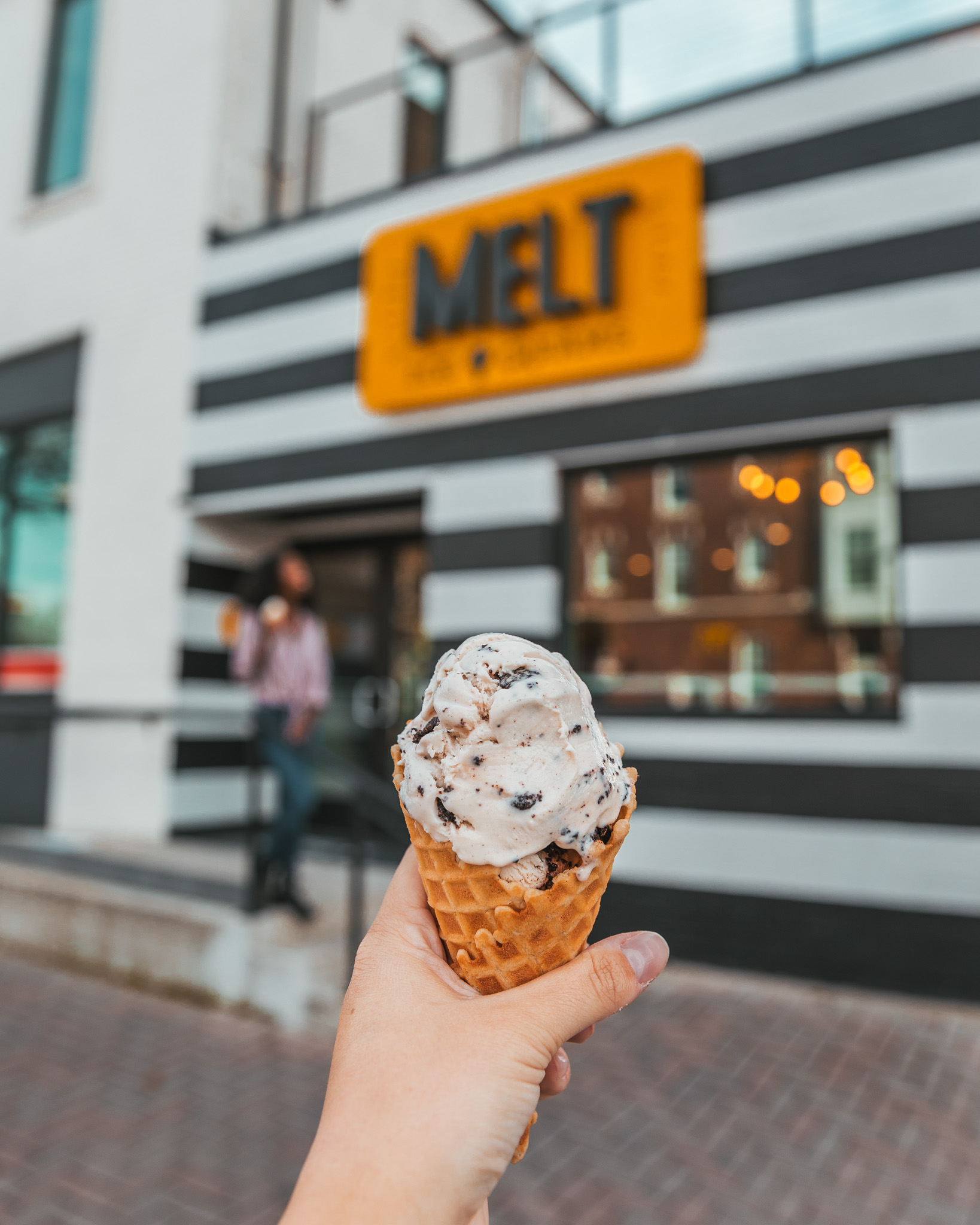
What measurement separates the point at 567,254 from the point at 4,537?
6.50 meters

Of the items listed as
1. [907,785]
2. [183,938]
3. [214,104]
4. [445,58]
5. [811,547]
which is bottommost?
[183,938]

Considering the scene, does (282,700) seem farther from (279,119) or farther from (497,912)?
(279,119)

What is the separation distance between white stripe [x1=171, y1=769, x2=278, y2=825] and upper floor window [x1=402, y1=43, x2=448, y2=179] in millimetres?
6255

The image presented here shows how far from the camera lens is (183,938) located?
4.90m

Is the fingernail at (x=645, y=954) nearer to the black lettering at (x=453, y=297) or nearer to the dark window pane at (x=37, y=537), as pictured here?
the black lettering at (x=453, y=297)

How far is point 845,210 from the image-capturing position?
5.20 meters

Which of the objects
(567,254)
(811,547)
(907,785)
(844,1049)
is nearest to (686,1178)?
(844,1049)

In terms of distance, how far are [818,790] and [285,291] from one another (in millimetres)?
5627

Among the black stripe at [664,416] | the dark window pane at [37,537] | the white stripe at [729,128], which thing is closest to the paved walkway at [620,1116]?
the black stripe at [664,416]

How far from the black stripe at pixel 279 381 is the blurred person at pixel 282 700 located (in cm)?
221

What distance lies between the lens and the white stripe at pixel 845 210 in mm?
4938

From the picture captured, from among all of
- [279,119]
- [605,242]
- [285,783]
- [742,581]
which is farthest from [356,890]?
[279,119]

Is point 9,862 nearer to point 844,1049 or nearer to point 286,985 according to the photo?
point 286,985

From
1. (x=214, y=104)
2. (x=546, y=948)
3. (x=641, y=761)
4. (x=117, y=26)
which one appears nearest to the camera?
(x=546, y=948)
